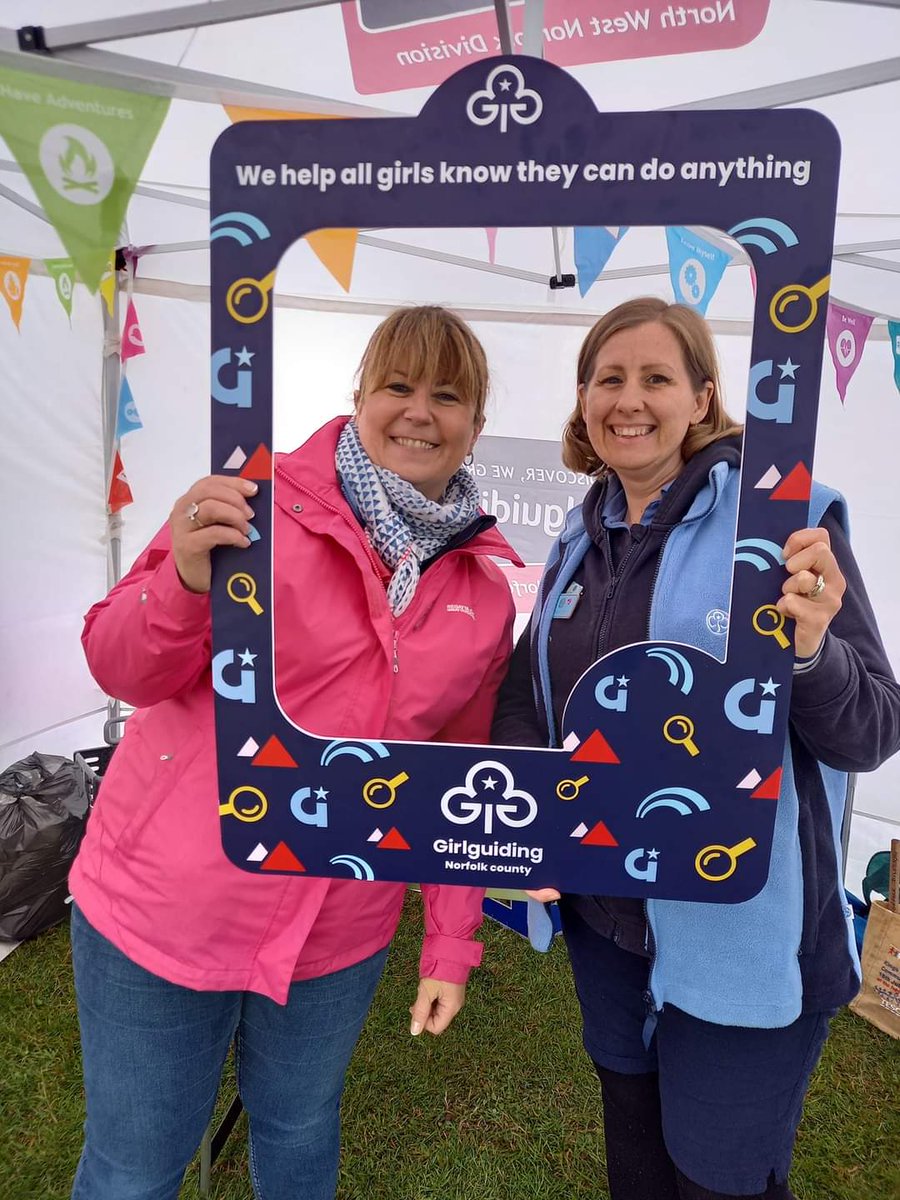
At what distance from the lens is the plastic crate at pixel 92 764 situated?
115 inches

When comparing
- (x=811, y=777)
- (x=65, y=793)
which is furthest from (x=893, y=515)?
(x=65, y=793)

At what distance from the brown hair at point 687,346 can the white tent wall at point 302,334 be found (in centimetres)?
3

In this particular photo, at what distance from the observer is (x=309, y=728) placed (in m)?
0.92

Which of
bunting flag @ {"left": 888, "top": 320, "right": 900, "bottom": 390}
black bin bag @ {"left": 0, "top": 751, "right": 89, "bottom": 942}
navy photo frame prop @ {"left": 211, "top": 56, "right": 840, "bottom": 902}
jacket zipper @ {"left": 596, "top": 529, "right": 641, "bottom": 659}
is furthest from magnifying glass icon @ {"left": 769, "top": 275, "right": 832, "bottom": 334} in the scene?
black bin bag @ {"left": 0, "top": 751, "right": 89, "bottom": 942}

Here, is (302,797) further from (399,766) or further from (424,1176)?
(424,1176)

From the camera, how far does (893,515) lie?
125 inches

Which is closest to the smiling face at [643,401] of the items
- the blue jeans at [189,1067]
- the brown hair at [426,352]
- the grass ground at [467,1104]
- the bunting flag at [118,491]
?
the brown hair at [426,352]

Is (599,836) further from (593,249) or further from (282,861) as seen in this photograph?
(593,249)

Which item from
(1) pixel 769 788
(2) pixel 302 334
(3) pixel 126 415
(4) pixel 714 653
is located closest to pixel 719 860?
(1) pixel 769 788

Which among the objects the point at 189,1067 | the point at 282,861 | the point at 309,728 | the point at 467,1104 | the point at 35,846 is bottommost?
the point at 467,1104

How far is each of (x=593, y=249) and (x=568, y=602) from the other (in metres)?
0.61

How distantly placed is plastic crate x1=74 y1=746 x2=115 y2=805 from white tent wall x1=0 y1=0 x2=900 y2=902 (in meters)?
0.36

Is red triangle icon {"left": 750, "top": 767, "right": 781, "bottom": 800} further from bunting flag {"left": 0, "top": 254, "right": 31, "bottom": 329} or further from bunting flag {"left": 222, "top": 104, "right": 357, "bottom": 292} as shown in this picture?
bunting flag {"left": 0, "top": 254, "right": 31, "bottom": 329}

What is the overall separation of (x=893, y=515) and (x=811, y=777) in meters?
2.69
